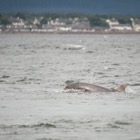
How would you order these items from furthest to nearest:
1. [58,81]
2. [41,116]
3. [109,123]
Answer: [58,81] → [41,116] → [109,123]

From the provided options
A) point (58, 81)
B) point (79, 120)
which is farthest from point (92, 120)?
point (58, 81)

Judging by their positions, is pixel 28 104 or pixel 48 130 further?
pixel 28 104

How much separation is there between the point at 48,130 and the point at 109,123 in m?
1.32

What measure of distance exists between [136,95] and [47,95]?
8.00 ft

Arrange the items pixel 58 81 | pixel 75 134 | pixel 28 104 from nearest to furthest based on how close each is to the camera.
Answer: pixel 75 134 → pixel 28 104 → pixel 58 81

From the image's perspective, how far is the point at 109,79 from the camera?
24.4m

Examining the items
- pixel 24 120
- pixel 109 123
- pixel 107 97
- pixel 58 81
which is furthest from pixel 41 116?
pixel 58 81

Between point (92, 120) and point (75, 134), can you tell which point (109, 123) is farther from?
point (75, 134)

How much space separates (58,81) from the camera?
23.2m

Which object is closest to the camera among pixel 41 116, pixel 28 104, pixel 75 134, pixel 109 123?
pixel 75 134

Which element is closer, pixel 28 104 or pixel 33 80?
pixel 28 104

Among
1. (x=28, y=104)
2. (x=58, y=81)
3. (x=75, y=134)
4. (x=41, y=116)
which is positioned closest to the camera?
(x=75, y=134)

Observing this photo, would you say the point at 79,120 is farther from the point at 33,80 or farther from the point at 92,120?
the point at 33,80

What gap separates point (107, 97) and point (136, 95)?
1111 mm
